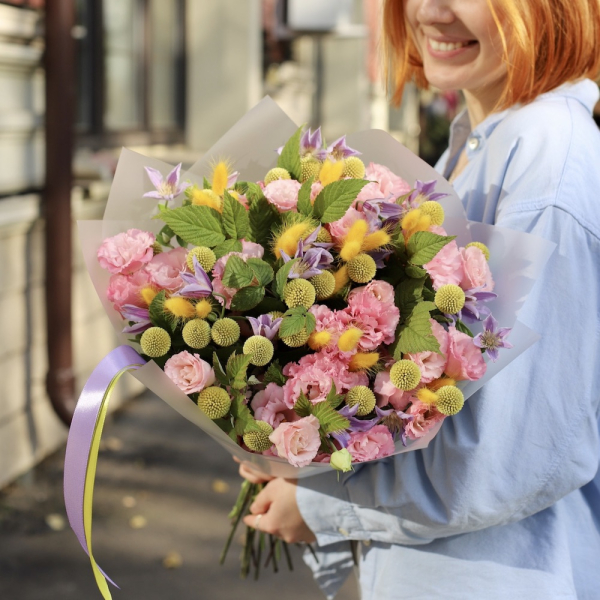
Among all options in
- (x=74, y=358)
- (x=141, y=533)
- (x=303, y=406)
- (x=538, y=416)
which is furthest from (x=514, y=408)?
(x=74, y=358)

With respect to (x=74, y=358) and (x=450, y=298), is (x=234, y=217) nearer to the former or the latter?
(x=450, y=298)

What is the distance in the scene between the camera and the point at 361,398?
1.20 m

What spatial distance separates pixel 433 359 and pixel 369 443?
162mm

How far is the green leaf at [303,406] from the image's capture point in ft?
3.93

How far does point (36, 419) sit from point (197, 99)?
11.3ft

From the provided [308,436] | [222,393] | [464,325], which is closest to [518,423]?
[464,325]

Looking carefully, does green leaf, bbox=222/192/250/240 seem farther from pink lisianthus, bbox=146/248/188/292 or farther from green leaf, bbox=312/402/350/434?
green leaf, bbox=312/402/350/434

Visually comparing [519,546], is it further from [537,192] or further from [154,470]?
[154,470]

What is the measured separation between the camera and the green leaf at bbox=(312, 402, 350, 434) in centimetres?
119

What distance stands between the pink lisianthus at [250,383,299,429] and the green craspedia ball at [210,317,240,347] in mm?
97

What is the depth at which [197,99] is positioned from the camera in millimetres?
6816

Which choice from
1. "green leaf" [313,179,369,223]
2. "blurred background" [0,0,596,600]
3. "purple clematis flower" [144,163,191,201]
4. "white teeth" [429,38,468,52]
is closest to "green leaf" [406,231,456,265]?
"green leaf" [313,179,369,223]

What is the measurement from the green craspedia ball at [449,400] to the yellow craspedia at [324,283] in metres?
0.23

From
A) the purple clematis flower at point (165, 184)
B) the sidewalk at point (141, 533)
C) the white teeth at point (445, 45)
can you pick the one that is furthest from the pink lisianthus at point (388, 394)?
the sidewalk at point (141, 533)
